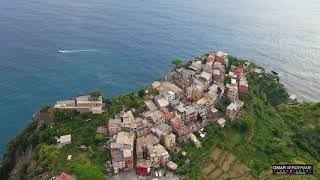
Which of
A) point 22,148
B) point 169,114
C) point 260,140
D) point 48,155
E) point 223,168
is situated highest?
point 169,114

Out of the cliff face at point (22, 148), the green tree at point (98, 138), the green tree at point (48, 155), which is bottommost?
the cliff face at point (22, 148)

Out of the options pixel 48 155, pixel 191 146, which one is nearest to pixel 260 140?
pixel 191 146

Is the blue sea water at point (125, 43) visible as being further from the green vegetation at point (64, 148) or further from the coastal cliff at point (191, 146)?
the coastal cliff at point (191, 146)

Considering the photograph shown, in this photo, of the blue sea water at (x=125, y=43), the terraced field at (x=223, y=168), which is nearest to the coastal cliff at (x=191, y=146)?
the terraced field at (x=223, y=168)

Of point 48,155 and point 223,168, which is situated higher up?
point 48,155

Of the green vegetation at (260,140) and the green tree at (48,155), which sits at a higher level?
the green tree at (48,155)

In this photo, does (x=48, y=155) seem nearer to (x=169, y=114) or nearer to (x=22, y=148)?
(x=22, y=148)

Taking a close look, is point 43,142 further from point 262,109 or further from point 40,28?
point 40,28
